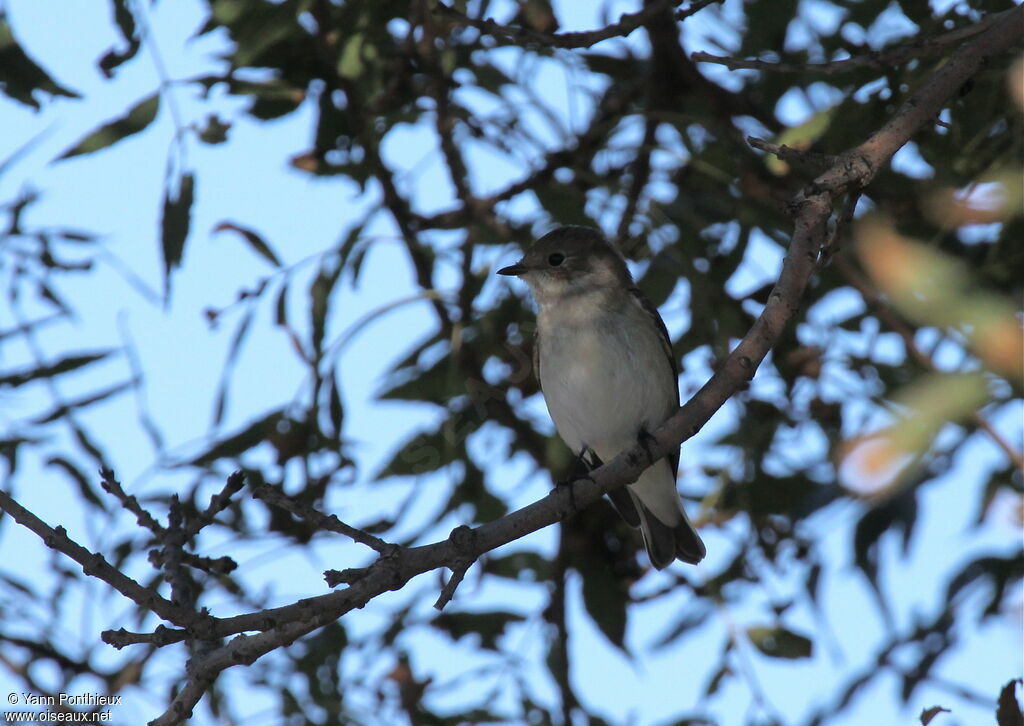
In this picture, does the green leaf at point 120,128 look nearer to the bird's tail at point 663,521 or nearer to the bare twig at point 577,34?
the bare twig at point 577,34

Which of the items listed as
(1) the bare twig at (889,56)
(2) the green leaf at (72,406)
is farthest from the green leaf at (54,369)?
(1) the bare twig at (889,56)

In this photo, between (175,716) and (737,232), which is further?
(737,232)

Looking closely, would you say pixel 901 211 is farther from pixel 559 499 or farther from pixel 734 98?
pixel 559 499

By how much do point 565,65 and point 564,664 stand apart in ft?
7.91

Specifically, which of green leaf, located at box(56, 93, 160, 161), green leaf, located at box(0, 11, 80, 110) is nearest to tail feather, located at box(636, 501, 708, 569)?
green leaf, located at box(56, 93, 160, 161)

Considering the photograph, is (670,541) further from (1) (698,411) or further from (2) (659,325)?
(1) (698,411)

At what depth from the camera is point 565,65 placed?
4930 millimetres

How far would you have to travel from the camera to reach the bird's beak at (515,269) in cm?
471

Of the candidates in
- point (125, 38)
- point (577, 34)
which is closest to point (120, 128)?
point (125, 38)

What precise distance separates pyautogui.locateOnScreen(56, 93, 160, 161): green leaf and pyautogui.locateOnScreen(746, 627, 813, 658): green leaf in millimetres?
2898

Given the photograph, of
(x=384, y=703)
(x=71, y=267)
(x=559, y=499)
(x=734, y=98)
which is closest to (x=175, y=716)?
(x=559, y=499)

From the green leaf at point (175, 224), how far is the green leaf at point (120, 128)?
29 cm

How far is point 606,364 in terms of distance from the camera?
4680mm

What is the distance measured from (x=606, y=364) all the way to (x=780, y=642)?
3.99ft
